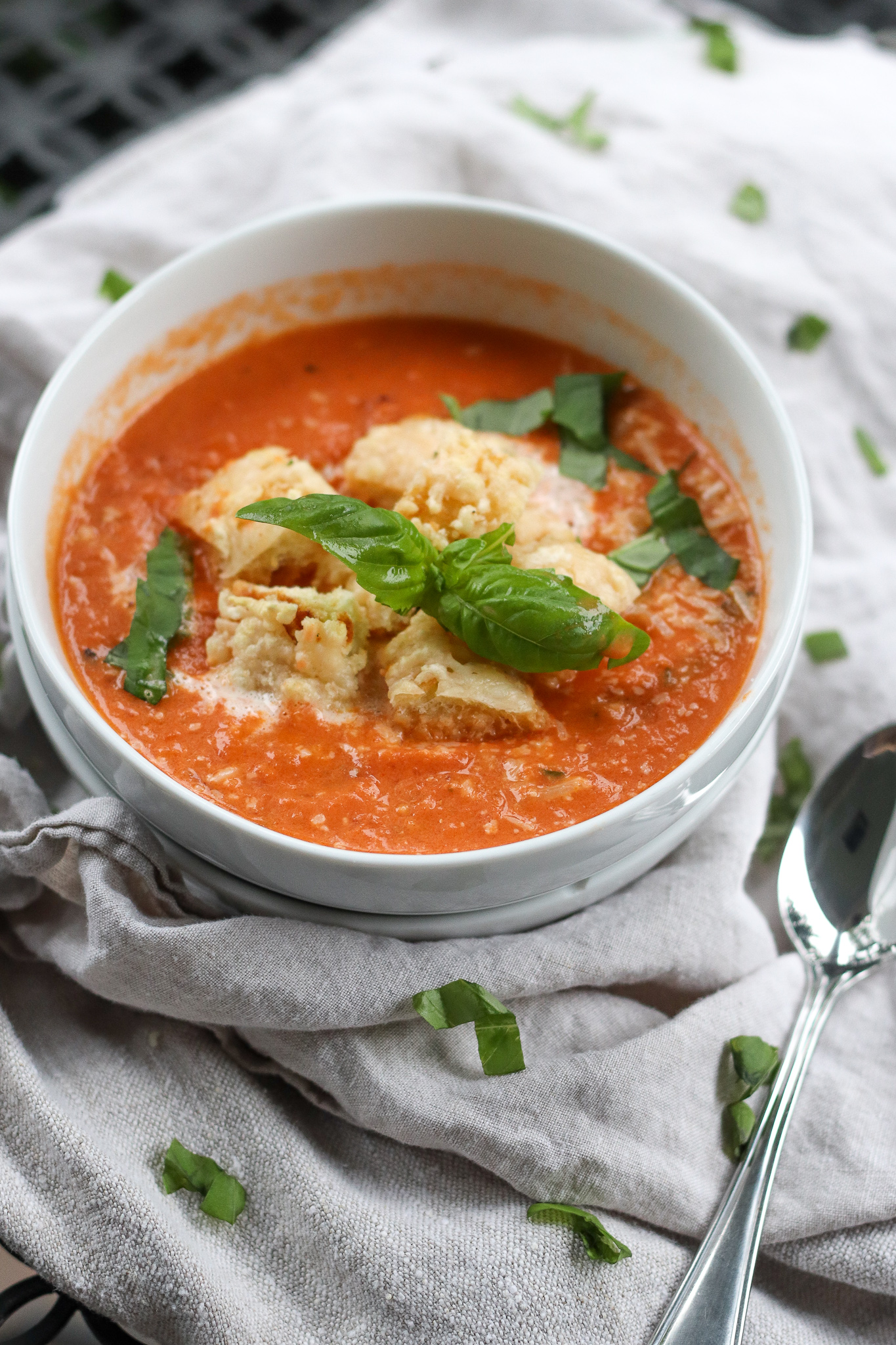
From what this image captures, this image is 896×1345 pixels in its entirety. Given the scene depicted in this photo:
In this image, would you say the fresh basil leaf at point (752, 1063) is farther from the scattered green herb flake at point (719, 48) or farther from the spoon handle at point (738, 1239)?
the scattered green herb flake at point (719, 48)

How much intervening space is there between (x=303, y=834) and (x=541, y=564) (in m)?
0.79

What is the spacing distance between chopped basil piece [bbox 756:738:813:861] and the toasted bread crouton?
812 mm

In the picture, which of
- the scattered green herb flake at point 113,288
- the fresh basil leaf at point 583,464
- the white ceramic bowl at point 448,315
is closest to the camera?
the white ceramic bowl at point 448,315

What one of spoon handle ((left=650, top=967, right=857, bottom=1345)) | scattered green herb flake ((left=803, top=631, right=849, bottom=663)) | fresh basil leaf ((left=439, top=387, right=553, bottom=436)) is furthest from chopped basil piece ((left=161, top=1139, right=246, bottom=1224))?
scattered green herb flake ((left=803, top=631, right=849, bottom=663))

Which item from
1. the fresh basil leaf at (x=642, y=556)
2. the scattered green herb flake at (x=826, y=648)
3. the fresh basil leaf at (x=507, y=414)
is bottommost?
the scattered green herb flake at (x=826, y=648)

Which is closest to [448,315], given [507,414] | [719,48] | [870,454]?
[507,414]

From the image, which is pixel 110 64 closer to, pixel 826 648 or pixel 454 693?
pixel 454 693

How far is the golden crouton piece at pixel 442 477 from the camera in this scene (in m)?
2.71

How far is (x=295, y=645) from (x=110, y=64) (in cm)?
282

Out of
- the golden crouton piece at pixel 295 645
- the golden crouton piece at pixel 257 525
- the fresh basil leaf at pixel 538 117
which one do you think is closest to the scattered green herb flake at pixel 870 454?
the fresh basil leaf at pixel 538 117

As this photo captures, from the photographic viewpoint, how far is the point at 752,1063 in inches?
104

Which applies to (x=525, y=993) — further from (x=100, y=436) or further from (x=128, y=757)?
(x=100, y=436)

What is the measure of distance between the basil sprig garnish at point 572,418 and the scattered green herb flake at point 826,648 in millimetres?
697

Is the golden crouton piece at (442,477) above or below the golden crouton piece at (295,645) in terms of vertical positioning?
above
